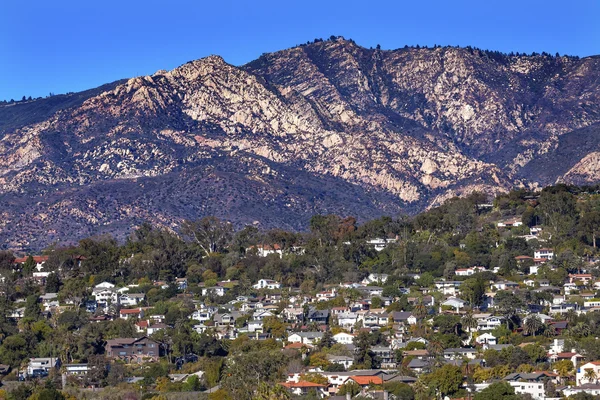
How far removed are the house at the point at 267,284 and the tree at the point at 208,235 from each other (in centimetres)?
1385

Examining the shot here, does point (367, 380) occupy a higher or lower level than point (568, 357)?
lower

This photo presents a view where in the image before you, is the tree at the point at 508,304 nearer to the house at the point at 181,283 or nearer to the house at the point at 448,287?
the house at the point at 448,287

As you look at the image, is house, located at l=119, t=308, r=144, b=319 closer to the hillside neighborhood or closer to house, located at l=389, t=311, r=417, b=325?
the hillside neighborhood

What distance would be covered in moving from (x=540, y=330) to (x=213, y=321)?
22250mm

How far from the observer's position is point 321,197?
197 m

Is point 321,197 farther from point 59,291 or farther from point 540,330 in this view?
point 540,330

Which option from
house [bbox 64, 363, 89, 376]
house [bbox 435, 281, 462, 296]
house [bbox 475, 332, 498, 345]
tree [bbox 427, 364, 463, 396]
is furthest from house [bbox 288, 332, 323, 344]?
tree [bbox 427, 364, 463, 396]

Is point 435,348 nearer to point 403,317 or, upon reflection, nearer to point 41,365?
point 403,317

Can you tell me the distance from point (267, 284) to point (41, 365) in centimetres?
2819

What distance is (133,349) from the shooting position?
95500 millimetres

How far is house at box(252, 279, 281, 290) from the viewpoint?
117 m

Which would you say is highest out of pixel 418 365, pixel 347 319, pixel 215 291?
pixel 215 291

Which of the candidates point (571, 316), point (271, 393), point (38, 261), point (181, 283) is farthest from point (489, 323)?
point (38, 261)

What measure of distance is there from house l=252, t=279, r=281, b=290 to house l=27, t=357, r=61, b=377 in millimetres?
26487
